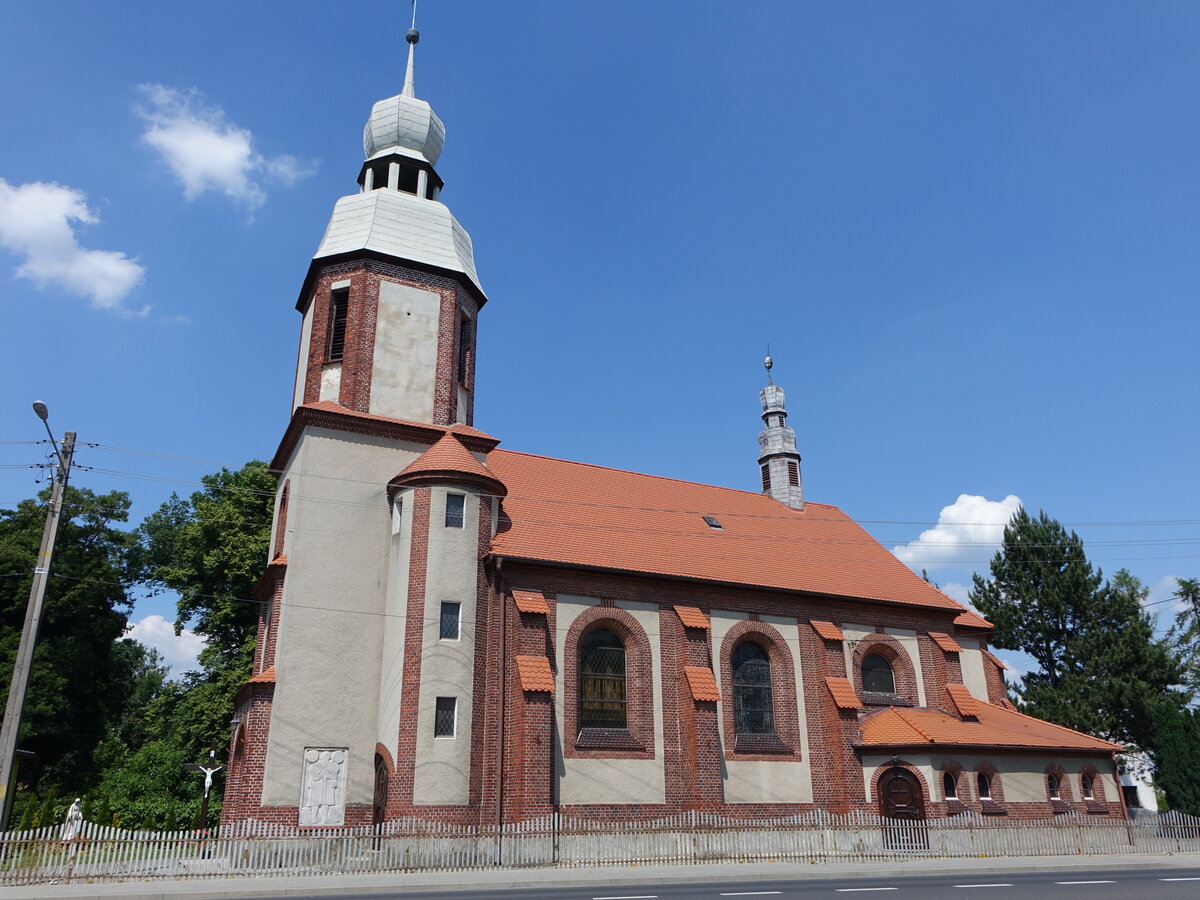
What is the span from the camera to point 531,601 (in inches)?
872

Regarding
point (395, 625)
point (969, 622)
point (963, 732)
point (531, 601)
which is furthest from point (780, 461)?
point (395, 625)

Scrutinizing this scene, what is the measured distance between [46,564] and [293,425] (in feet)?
25.8

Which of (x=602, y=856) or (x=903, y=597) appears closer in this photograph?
(x=602, y=856)

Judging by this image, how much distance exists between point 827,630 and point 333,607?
14993 mm

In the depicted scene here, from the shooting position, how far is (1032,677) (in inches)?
1628

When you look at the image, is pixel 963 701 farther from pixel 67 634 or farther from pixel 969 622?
pixel 67 634

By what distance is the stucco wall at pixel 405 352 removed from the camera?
2405 centimetres

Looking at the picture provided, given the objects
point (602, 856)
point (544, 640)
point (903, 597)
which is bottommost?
point (602, 856)

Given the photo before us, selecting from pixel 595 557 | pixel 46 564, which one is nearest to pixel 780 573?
pixel 595 557

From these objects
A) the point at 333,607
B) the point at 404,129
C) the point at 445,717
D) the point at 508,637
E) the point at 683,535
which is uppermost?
the point at 404,129

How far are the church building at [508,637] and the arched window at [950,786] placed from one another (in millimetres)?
97

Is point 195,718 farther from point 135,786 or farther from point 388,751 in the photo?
→ point 388,751

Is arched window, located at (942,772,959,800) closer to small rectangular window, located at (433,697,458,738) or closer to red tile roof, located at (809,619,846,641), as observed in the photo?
red tile roof, located at (809,619,846,641)

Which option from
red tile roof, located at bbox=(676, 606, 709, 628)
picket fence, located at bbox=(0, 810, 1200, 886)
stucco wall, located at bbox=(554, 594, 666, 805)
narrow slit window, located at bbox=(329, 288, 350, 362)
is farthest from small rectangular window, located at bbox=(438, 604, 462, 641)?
narrow slit window, located at bbox=(329, 288, 350, 362)
